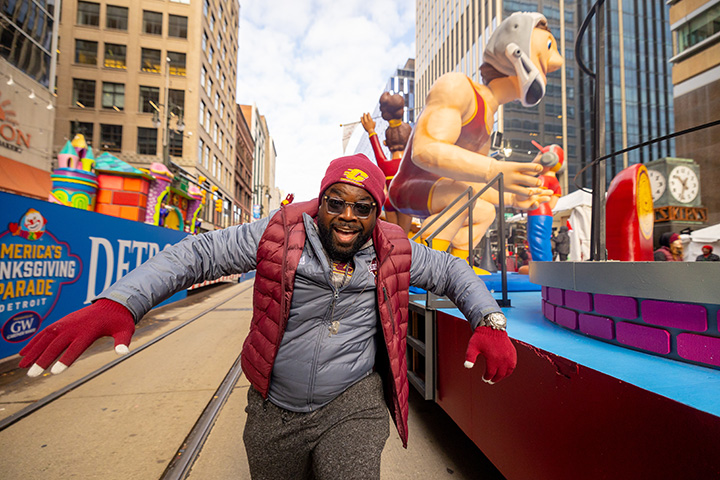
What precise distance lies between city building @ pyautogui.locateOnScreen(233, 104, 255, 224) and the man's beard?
41.0m

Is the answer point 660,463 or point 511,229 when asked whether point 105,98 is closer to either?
point 511,229

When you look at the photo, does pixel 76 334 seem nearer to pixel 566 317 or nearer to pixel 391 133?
pixel 566 317

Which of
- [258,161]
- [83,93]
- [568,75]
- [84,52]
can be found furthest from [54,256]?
[258,161]

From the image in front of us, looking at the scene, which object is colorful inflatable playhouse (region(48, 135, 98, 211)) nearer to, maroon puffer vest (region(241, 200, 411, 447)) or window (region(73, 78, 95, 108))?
maroon puffer vest (region(241, 200, 411, 447))

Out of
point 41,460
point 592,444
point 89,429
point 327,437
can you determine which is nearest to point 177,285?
point 327,437

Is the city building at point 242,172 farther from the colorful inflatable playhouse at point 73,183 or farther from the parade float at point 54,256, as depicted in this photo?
the parade float at point 54,256

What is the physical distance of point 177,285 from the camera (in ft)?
4.31

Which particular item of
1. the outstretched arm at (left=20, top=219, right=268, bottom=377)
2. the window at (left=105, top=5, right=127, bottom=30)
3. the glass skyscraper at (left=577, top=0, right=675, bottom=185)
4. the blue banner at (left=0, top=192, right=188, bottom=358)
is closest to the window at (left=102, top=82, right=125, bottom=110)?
the window at (left=105, top=5, right=127, bottom=30)

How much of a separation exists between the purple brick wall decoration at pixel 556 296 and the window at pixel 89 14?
3640 cm

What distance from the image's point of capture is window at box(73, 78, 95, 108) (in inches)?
1062

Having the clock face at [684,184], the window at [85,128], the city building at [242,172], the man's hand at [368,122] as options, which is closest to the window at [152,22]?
the window at [85,128]

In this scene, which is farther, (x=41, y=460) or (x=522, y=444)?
(x=41, y=460)

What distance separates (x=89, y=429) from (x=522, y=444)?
3.12m

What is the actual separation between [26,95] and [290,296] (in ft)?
59.7
